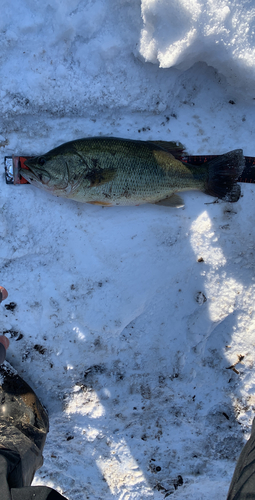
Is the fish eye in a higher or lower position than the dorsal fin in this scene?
lower

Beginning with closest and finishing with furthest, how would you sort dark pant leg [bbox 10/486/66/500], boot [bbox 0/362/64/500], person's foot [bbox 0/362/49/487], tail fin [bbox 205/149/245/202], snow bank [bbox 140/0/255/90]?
1. dark pant leg [bbox 10/486/66/500]
2. boot [bbox 0/362/64/500]
3. snow bank [bbox 140/0/255/90]
4. person's foot [bbox 0/362/49/487]
5. tail fin [bbox 205/149/245/202]

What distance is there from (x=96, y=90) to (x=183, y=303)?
116 inches

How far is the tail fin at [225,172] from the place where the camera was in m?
3.68

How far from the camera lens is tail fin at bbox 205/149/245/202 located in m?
3.68

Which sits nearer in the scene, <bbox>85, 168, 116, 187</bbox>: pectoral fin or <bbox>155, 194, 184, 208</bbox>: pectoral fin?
<bbox>85, 168, 116, 187</bbox>: pectoral fin

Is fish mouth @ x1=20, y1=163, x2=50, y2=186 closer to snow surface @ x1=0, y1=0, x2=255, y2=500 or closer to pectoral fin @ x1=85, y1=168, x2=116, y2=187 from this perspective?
snow surface @ x1=0, y1=0, x2=255, y2=500

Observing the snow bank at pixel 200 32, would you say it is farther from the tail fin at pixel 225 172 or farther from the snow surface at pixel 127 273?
the tail fin at pixel 225 172

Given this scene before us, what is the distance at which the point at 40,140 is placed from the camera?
3.78 metres

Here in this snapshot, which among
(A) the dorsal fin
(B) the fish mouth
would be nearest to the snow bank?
(A) the dorsal fin

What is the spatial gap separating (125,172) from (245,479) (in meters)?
3.38

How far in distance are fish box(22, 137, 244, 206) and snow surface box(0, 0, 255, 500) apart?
9.6 inches

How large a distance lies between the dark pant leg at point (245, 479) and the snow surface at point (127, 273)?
3.06ft

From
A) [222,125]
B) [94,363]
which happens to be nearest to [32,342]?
[94,363]

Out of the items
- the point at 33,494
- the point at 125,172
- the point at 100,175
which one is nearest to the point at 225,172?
the point at 125,172
